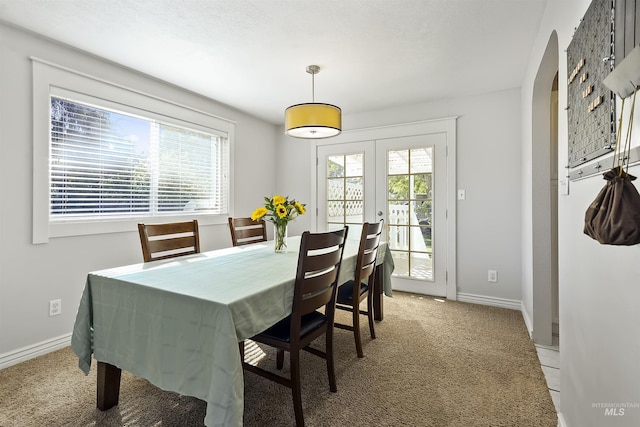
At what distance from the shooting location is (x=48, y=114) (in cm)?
236

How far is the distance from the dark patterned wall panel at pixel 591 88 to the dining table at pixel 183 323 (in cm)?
133

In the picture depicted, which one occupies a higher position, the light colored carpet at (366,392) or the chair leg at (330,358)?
the chair leg at (330,358)

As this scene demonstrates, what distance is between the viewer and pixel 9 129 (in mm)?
2168

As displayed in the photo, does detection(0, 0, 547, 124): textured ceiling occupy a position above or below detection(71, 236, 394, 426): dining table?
above

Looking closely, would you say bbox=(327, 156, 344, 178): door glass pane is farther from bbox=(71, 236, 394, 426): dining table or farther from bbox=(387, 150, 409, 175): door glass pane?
bbox=(71, 236, 394, 426): dining table

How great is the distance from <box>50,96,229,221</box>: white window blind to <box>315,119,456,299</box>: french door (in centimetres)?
159

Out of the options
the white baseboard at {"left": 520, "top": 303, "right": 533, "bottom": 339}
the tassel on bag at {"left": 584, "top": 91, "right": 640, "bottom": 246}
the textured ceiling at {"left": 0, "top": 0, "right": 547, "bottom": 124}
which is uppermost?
the textured ceiling at {"left": 0, "top": 0, "right": 547, "bottom": 124}

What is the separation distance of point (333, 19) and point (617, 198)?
76.7 inches

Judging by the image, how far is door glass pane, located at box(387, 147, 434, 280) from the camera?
3.77 m

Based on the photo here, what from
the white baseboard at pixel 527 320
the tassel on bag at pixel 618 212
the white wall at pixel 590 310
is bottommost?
the white baseboard at pixel 527 320

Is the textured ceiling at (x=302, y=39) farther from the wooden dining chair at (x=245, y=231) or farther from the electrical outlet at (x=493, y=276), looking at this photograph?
the electrical outlet at (x=493, y=276)

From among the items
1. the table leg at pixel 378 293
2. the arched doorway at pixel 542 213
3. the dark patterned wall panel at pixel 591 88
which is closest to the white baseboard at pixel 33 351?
the table leg at pixel 378 293

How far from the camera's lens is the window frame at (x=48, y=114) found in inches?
90.4

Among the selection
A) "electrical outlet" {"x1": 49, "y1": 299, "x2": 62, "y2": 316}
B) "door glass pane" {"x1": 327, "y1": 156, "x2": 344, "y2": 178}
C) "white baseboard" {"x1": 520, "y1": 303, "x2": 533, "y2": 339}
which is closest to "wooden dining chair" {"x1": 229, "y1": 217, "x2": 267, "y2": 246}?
"electrical outlet" {"x1": 49, "y1": 299, "x2": 62, "y2": 316}
